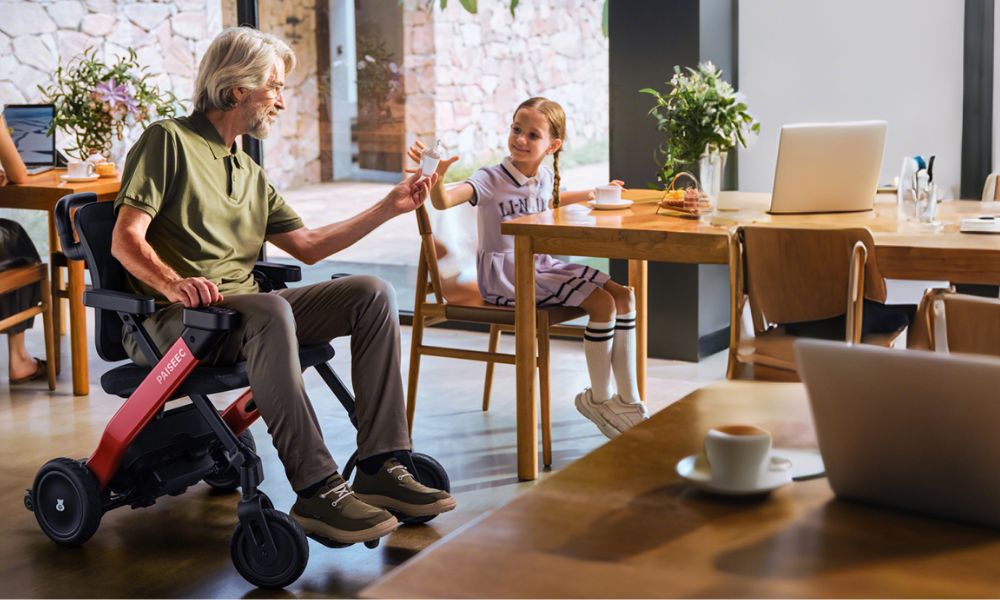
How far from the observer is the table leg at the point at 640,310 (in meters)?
3.56

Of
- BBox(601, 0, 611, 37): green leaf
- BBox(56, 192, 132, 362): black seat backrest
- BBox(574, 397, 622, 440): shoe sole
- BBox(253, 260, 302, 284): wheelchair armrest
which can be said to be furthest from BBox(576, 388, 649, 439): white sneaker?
BBox(601, 0, 611, 37): green leaf

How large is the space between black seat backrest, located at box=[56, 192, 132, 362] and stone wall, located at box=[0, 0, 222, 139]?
11.5 feet

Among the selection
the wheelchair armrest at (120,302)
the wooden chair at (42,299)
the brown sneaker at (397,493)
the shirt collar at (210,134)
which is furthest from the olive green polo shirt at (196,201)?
the wooden chair at (42,299)

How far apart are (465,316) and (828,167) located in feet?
3.52

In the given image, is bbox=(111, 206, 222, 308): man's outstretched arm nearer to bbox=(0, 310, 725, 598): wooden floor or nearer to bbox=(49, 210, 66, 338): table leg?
bbox=(0, 310, 725, 598): wooden floor

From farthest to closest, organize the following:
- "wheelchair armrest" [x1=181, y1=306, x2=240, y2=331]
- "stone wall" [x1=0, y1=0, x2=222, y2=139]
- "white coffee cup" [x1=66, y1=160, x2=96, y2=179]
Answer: "stone wall" [x1=0, y1=0, x2=222, y2=139]
"white coffee cup" [x1=66, y1=160, x2=96, y2=179]
"wheelchair armrest" [x1=181, y1=306, x2=240, y2=331]

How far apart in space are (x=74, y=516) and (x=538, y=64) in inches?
113

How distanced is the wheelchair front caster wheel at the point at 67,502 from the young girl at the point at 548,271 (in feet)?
3.99

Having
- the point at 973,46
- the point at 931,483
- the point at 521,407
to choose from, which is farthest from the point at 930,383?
the point at 973,46

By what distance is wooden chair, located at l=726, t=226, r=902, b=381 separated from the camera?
8.56 feet

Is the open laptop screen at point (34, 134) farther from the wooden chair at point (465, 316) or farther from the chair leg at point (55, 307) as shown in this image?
the wooden chair at point (465, 316)

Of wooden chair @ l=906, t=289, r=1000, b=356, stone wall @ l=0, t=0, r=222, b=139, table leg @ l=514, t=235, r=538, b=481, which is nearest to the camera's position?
wooden chair @ l=906, t=289, r=1000, b=356

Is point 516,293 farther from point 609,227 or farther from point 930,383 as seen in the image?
point 930,383

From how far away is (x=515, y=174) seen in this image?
11.6 ft
